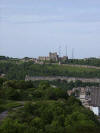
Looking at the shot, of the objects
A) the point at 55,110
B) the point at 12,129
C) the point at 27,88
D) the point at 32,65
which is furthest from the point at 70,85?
the point at 12,129

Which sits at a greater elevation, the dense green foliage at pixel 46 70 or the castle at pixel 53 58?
the castle at pixel 53 58

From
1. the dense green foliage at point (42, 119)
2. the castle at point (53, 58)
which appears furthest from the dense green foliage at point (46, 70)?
the dense green foliage at point (42, 119)

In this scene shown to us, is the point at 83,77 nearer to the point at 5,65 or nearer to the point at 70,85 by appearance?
the point at 70,85

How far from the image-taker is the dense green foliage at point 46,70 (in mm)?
88800

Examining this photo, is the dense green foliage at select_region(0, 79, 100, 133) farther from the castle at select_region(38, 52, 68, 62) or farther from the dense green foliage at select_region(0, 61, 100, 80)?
the castle at select_region(38, 52, 68, 62)

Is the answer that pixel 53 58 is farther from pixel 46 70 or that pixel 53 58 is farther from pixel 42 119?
pixel 42 119

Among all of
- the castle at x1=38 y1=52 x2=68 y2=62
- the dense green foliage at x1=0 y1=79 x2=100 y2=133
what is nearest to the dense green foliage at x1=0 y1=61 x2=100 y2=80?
the castle at x1=38 y1=52 x2=68 y2=62

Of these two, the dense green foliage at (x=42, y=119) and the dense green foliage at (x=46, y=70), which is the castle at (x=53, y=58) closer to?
the dense green foliage at (x=46, y=70)

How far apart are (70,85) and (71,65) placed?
2122 centimetres

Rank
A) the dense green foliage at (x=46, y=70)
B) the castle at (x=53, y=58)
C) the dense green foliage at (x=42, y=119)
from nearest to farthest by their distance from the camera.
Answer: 1. the dense green foliage at (x=42, y=119)
2. the dense green foliage at (x=46, y=70)
3. the castle at (x=53, y=58)

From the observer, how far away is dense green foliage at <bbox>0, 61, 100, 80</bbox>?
291 ft

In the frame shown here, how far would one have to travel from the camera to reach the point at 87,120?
19.9 m

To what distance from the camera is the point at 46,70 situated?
304 feet

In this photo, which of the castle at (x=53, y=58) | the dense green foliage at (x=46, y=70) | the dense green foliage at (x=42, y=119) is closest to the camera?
the dense green foliage at (x=42, y=119)
